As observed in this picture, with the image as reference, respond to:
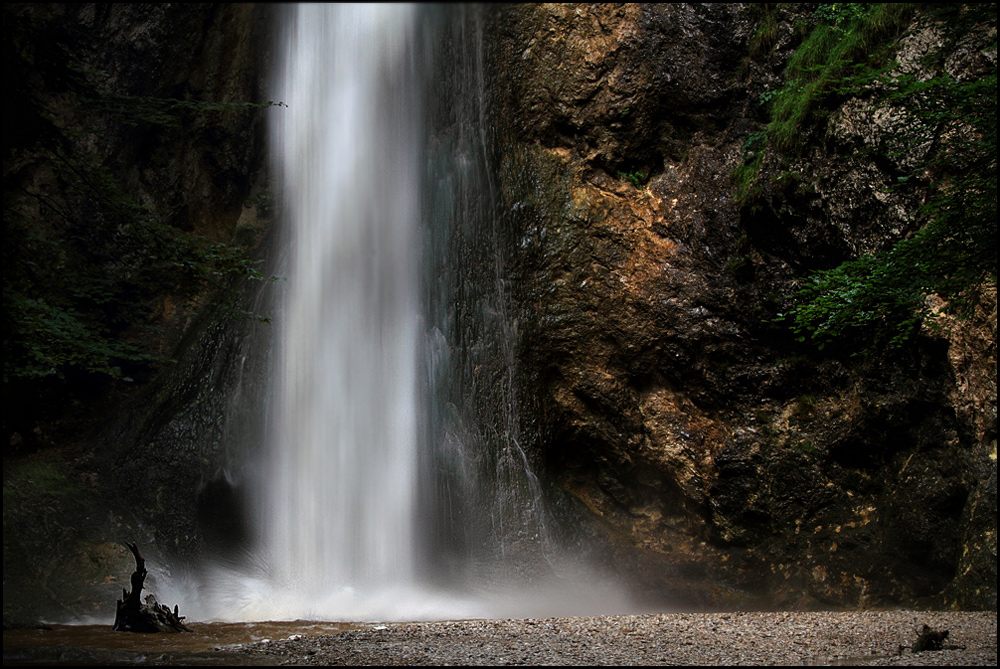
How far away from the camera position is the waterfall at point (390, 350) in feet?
25.9

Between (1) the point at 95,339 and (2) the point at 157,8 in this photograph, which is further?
(2) the point at 157,8

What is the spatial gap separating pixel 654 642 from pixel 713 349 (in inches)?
181

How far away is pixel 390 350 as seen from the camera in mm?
9336

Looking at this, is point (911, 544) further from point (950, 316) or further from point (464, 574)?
point (464, 574)

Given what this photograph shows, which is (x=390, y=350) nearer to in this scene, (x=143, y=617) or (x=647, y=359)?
(x=647, y=359)

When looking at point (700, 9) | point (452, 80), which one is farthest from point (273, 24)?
point (700, 9)

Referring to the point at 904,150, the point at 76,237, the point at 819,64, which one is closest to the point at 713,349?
the point at 904,150

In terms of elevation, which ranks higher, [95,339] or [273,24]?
[273,24]

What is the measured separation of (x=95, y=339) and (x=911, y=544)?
30.2 ft

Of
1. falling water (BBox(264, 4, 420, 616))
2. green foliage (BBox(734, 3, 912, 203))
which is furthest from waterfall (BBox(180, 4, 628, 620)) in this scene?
green foliage (BBox(734, 3, 912, 203))

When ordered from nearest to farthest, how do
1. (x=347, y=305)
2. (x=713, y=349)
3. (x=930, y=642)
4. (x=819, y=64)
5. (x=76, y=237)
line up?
(x=930, y=642) → (x=713, y=349) → (x=819, y=64) → (x=76, y=237) → (x=347, y=305)

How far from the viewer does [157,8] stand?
32.8 ft

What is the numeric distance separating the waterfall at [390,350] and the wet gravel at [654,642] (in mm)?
2001

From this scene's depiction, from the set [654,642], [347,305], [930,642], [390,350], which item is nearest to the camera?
[930,642]
